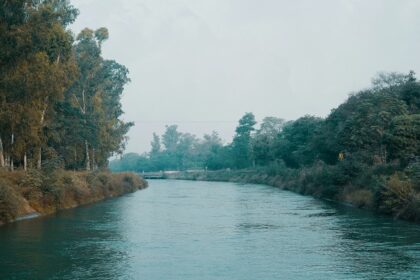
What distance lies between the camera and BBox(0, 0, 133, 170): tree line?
37.7 meters

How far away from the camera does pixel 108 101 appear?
252 feet

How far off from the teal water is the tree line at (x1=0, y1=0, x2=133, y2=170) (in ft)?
23.2

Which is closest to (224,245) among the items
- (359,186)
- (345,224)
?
(345,224)

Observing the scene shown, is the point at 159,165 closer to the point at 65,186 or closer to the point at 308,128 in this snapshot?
the point at 308,128

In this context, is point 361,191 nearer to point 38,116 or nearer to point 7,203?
point 38,116

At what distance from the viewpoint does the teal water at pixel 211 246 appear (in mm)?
20188

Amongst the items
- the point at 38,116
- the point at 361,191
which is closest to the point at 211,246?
the point at 38,116

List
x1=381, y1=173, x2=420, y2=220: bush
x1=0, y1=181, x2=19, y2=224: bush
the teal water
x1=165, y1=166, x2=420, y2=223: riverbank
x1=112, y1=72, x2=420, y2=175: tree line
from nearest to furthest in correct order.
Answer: the teal water
x1=0, y1=181, x2=19, y2=224: bush
x1=381, y1=173, x2=420, y2=220: bush
x1=165, y1=166, x2=420, y2=223: riverbank
x1=112, y1=72, x2=420, y2=175: tree line

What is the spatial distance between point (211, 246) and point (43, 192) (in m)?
20.7

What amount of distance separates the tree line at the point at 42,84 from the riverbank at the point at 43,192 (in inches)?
82.8

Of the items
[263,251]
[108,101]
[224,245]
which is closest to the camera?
[263,251]

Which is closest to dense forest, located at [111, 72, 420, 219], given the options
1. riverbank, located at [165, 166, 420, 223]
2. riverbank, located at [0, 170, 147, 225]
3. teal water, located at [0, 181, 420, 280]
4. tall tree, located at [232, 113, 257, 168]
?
riverbank, located at [165, 166, 420, 223]

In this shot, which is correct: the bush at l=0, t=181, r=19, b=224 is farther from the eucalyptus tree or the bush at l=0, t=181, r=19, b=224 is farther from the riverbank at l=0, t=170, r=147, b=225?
the eucalyptus tree

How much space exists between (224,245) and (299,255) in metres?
4.05
